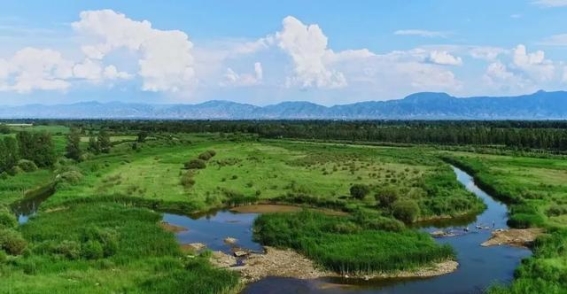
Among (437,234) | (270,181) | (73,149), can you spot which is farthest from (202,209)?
(73,149)

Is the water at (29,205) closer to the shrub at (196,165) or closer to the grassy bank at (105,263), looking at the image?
the grassy bank at (105,263)

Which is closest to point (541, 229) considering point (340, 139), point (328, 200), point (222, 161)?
point (328, 200)

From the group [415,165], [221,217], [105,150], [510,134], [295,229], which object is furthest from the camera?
[510,134]

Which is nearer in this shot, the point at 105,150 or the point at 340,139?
the point at 105,150

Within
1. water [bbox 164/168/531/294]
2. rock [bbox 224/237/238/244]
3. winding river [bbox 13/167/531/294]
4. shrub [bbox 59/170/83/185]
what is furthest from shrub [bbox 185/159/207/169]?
rock [bbox 224/237/238/244]

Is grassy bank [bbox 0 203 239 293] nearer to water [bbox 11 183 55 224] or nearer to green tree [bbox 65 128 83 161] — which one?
water [bbox 11 183 55 224]

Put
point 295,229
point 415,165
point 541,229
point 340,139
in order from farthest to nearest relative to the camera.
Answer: point 340,139
point 415,165
point 541,229
point 295,229

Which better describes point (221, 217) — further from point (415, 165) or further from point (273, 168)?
point (415, 165)
